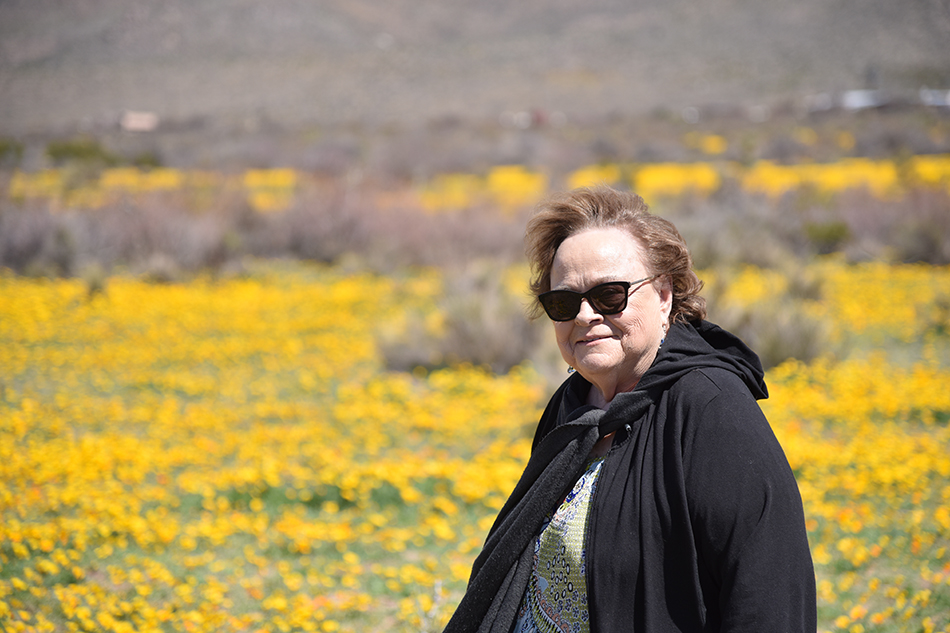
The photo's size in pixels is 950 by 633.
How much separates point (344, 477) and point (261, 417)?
195cm

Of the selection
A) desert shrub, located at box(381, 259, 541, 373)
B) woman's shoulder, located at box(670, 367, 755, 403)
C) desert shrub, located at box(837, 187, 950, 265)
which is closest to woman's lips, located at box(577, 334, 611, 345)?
woman's shoulder, located at box(670, 367, 755, 403)

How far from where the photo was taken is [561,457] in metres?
2.21

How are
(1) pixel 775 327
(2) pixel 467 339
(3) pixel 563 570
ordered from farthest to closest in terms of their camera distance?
(2) pixel 467 339 < (1) pixel 775 327 < (3) pixel 563 570

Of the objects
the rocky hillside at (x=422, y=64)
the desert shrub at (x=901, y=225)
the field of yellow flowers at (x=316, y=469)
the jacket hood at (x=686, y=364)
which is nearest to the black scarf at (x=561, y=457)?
the jacket hood at (x=686, y=364)

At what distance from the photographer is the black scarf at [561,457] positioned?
6.76ft

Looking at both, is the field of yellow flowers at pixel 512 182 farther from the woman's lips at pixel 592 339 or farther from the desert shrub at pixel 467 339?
the woman's lips at pixel 592 339

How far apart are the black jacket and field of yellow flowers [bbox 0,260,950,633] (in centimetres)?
106

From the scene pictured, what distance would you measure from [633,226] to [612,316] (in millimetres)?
286

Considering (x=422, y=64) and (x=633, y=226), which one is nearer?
(x=633, y=226)

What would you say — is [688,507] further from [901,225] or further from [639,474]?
[901,225]

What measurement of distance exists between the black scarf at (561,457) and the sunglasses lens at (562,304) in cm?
27

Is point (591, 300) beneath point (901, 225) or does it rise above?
above

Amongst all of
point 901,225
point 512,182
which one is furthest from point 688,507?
point 512,182

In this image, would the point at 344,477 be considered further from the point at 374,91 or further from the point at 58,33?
the point at 58,33
